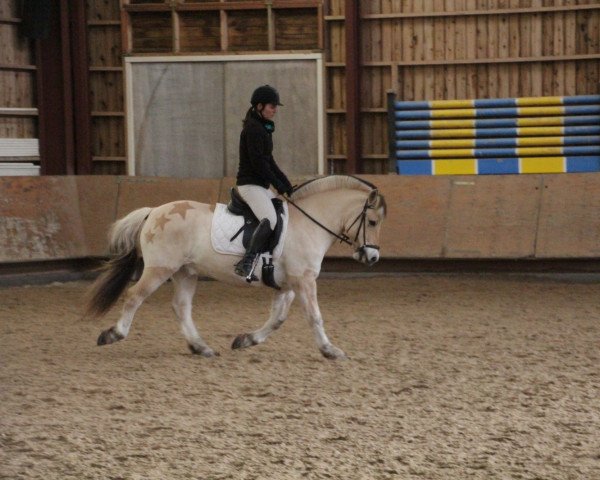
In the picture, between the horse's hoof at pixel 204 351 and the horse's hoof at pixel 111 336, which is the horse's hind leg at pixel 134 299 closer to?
the horse's hoof at pixel 111 336

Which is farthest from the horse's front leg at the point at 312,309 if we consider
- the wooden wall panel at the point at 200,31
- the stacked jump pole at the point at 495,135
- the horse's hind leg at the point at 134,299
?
the wooden wall panel at the point at 200,31

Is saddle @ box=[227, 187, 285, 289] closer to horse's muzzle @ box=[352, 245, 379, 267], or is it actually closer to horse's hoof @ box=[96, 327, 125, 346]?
horse's muzzle @ box=[352, 245, 379, 267]

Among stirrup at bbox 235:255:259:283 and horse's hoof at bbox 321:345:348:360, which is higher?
stirrup at bbox 235:255:259:283

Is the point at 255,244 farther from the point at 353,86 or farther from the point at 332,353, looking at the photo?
the point at 353,86

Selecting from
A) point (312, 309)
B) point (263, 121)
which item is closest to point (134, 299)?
point (312, 309)

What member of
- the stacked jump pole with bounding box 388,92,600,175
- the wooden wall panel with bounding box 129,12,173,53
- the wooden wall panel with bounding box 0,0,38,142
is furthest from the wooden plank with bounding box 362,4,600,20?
the wooden wall panel with bounding box 0,0,38,142

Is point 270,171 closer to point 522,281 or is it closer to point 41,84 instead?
point 522,281

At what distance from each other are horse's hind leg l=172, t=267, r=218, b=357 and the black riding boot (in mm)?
520

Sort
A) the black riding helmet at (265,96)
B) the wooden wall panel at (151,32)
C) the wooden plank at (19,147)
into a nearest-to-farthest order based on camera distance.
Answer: the black riding helmet at (265,96) → the wooden plank at (19,147) → the wooden wall panel at (151,32)

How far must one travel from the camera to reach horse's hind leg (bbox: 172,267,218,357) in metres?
7.48

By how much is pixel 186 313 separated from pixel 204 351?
11.8 inches

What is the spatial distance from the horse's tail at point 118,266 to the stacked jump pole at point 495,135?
237 inches

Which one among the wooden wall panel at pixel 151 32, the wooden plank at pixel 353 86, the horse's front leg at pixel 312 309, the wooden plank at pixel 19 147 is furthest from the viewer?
the wooden wall panel at pixel 151 32

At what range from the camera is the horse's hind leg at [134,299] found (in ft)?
24.0
